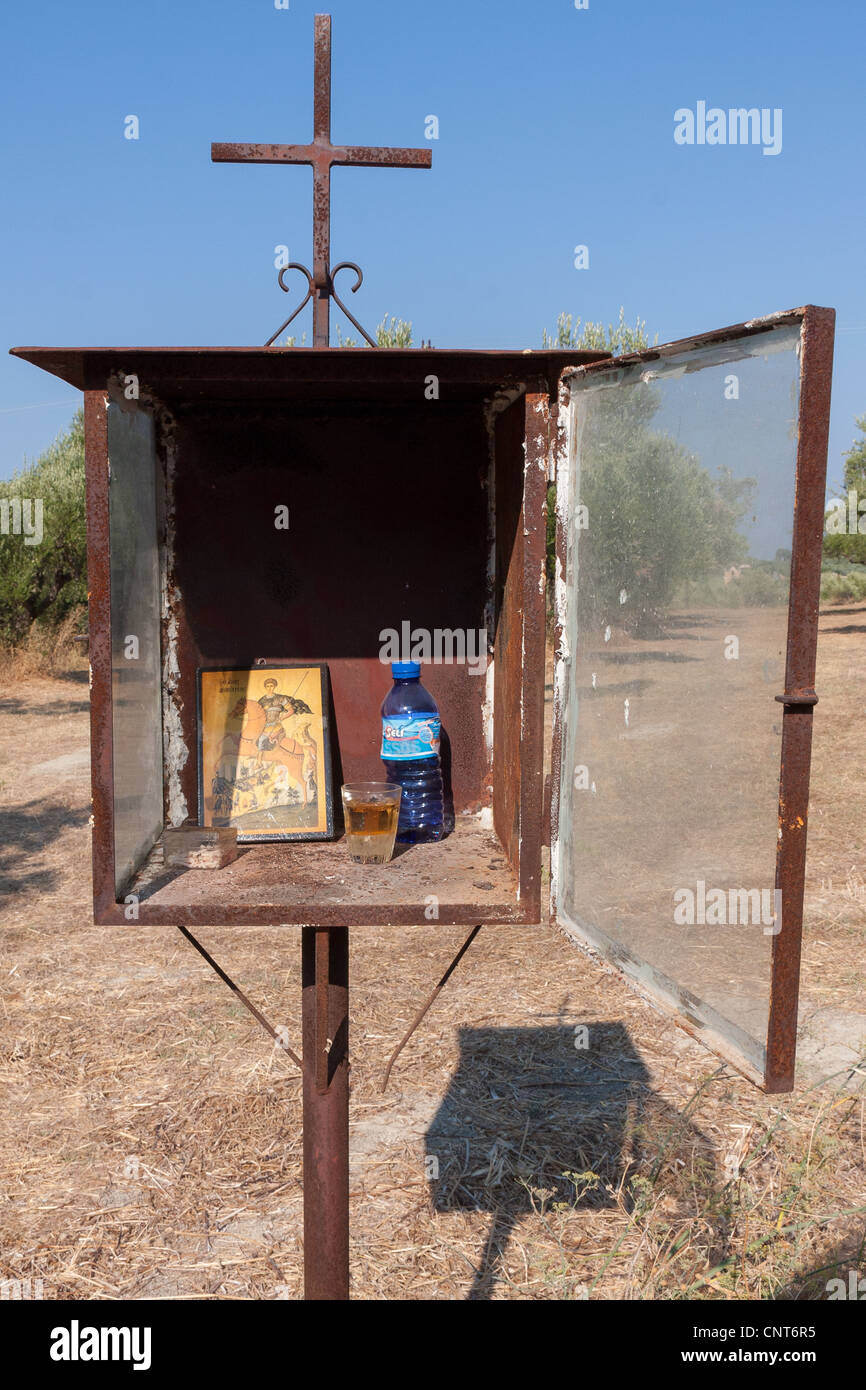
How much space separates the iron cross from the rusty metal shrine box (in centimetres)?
25

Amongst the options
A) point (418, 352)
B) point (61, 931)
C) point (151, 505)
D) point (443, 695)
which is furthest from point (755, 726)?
point (61, 931)

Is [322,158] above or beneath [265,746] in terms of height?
above

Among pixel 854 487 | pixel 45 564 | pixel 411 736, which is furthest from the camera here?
pixel 854 487

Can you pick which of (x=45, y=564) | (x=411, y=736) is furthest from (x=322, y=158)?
(x=45, y=564)

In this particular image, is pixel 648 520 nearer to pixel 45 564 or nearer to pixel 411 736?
pixel 411 736

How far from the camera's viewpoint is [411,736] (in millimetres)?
2152

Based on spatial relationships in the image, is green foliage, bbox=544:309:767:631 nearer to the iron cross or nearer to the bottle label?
the bottle label

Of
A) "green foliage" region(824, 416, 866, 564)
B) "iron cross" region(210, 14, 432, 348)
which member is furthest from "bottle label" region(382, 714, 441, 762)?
"green foliage" region(824, 416, 866, 564)

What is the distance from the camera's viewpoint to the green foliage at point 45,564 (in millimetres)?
14703

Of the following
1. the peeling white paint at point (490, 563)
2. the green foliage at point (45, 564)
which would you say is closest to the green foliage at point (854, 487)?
the green foliage at point (45, 564)

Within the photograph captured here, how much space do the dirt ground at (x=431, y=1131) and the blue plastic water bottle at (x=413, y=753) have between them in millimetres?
484

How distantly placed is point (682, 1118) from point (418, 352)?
2.99 metres

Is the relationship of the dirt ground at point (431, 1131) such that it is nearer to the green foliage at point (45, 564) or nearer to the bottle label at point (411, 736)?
the bottle label at point (411, 736)

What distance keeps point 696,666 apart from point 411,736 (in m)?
0.62
